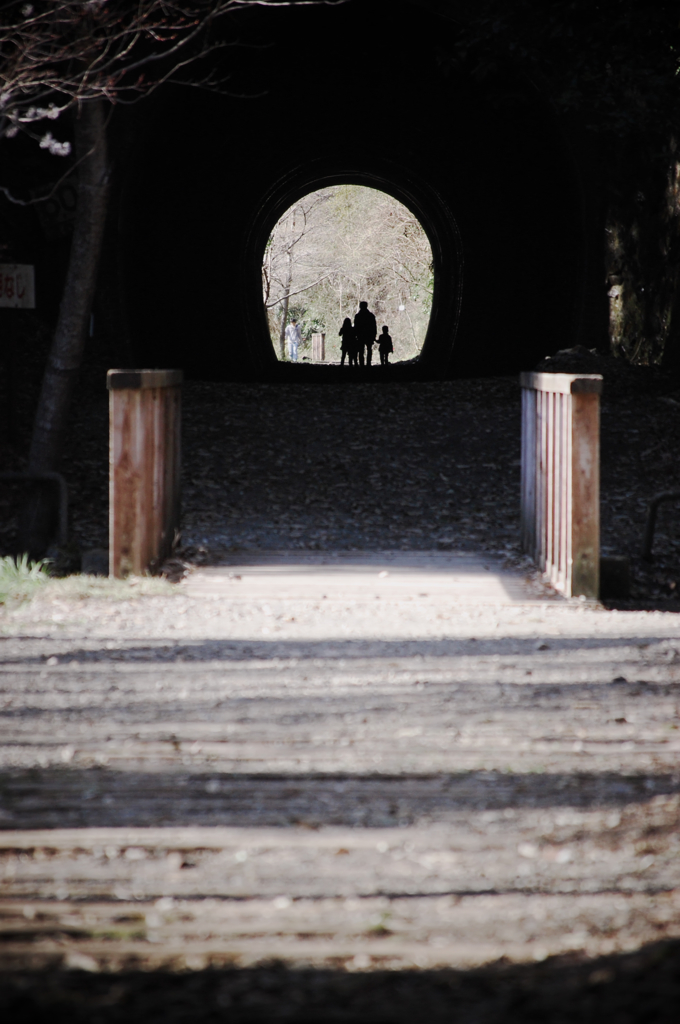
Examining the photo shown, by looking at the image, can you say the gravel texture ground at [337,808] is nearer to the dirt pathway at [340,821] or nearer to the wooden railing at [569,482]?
the dirt pathway at [340,821]

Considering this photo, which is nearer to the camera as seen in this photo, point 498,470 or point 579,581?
point 579,581

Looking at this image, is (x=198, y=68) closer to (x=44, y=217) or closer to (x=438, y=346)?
(x=44, y=217)

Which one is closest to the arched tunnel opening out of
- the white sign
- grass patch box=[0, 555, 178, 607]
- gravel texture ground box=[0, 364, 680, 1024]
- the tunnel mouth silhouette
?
the tunnel mouth silhouette

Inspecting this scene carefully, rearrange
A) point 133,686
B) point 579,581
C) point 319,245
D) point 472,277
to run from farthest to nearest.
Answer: point 319,245 < point 472,277 < point 579,581 < point 133,686

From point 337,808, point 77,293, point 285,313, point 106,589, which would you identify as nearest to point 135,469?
point 106,589

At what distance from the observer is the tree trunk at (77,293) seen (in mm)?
8117

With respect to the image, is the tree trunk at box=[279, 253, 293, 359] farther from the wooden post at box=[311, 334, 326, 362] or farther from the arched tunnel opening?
the wooden post at box=[311, 334, 326, 362]

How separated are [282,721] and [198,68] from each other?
39.6ft

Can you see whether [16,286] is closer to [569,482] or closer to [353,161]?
[569,482]

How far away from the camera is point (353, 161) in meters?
17.5

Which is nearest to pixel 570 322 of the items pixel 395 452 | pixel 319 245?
pixel 395 452

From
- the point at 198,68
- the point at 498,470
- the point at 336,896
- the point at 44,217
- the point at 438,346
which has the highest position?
the point at 198,68

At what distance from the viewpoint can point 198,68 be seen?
1390 cm

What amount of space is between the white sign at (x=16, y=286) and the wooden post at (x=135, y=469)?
121 inches
